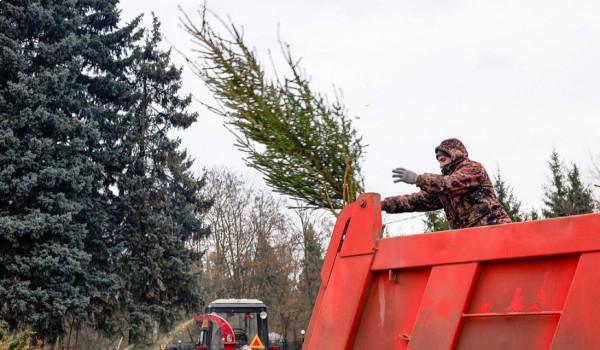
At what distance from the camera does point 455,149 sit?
4.52 metres

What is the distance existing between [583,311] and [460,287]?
1.85ft

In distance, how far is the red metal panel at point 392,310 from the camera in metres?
3.58

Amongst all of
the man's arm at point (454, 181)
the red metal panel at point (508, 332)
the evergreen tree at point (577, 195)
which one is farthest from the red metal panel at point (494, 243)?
the evergreen tree at point (577, 195)

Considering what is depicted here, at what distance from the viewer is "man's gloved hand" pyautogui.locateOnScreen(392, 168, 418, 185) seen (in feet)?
13.9

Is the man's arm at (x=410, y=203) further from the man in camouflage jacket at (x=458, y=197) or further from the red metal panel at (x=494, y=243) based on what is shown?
the red metal panel at (x=494, y=243)

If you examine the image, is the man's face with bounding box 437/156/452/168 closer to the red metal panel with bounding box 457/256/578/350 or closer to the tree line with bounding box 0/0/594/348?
the red metal panel with bounding box 457/256/578/350

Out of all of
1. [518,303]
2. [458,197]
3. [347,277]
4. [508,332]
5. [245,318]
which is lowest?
[508,332]

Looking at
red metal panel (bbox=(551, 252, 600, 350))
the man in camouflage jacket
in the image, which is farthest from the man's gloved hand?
red metal panel (bbox=(551, 252, 600, 350))

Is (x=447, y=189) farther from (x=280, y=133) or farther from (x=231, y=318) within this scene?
(x=231, y=318)

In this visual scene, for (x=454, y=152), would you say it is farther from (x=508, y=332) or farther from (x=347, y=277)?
(x=508, y=332)

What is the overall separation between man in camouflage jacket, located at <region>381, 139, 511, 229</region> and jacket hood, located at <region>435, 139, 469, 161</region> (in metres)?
0.02

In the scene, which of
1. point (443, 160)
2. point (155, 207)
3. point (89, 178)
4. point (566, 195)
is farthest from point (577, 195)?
point (443, 160)

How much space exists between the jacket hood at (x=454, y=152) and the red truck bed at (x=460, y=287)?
2.82 feet

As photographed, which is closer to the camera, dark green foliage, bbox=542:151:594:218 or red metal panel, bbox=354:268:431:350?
red metal panel, bbox=354:268:431:350
